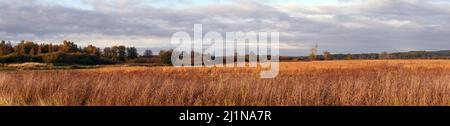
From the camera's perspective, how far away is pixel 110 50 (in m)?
109

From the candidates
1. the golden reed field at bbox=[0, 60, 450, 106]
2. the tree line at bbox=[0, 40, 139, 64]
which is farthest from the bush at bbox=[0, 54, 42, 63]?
the golden reed field at bbox=[0, 60, 450, 106]

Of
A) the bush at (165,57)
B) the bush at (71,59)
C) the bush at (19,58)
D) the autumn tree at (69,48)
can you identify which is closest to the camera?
the bush at (165,57)

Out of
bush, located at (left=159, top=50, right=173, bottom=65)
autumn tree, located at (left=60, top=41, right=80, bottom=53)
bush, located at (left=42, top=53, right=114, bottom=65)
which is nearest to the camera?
bush, located at (left=159, top=50, right=173, bottom=65)

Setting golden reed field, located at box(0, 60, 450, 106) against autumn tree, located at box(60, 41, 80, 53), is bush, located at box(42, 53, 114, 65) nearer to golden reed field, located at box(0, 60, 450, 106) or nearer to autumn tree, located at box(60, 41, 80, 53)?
autumn tree, located at box(60, 41, 80, 53)

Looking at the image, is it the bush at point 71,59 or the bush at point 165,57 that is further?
the bush at point 71,59

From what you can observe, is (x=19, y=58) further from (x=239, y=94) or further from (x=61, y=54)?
(x=239, y=94)

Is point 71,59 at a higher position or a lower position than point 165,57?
lower

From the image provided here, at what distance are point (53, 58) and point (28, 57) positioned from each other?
8.42 metres

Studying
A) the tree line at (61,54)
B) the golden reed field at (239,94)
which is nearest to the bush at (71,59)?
the tree line at (61,54)

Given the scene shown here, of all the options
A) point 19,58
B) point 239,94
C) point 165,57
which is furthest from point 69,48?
point 239,94

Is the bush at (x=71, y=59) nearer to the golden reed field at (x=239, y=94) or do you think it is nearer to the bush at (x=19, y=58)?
the bush at (x=19, y=58)

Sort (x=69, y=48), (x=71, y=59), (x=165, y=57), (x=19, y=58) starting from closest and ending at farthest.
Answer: (x=165, y=57) < (x=71, y=59) < (x=19, y=58) < (x=69, y=48)

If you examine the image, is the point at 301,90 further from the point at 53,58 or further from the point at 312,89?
the point at 53,58
